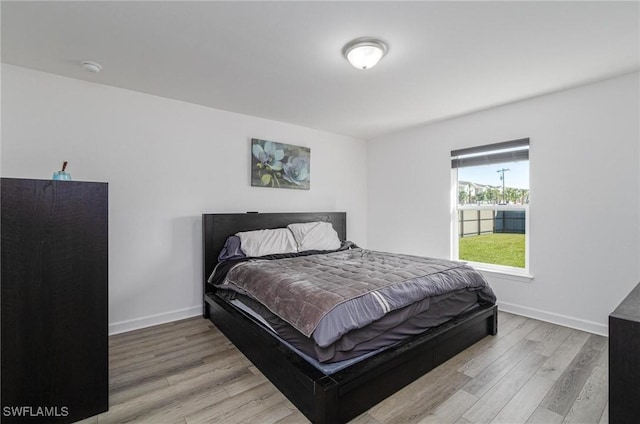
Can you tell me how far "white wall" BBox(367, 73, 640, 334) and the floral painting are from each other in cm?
209

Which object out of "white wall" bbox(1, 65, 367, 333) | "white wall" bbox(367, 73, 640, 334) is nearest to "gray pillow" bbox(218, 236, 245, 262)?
"white wall" bbox(1, 65, 367, 333)

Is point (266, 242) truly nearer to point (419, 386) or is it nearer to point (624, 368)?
point (419, 386)

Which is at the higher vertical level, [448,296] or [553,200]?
[553,200]

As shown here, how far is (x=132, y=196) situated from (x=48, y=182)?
57.2 inches

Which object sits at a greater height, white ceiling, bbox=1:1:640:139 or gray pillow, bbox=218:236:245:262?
white ceiling, bbox=1:1:640:139

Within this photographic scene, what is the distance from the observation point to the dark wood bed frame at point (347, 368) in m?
1.54

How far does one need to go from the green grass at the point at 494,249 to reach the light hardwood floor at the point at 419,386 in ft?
3.32

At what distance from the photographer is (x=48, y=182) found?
1532mm

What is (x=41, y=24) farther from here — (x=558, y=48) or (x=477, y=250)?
(x=477, y=250)

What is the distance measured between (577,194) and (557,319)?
1.29 meters

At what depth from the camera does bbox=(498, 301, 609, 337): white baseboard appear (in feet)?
8.84

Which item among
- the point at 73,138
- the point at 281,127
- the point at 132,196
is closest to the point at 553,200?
the point at 281,127

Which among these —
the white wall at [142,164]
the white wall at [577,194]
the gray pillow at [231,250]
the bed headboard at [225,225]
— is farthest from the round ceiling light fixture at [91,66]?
the white wall at [577,194]

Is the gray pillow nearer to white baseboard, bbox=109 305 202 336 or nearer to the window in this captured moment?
white baseboard, bbox=109 305 202 336
